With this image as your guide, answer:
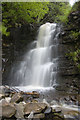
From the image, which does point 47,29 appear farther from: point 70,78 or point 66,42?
point 70,78

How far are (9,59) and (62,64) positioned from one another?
457 cm

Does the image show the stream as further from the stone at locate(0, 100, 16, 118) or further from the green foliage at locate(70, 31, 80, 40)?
the stone at locate(0, 100, 16, 118)

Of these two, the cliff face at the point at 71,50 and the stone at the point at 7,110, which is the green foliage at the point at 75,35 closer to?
the cliff face at the point at 71,50

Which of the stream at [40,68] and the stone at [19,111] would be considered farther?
the stream at [40,68]

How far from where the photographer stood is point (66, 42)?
858 cm

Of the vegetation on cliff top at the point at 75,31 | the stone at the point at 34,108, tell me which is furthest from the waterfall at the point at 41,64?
the stone at the point at 34,108

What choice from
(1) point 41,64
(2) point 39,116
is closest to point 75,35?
(1) point 41,64

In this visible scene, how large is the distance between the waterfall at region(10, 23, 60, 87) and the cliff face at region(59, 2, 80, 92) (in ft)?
1.79

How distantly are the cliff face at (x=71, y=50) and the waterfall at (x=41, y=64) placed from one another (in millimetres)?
544

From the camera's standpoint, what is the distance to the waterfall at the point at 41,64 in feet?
24.3

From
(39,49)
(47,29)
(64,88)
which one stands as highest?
(47,29)

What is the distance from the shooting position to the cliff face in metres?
7.03

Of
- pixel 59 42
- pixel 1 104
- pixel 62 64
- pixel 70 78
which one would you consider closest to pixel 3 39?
pixel 59 42

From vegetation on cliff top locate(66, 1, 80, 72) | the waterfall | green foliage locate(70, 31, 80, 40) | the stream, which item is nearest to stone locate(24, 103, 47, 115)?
the stream
